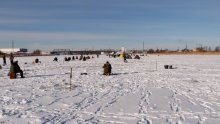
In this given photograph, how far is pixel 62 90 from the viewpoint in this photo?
16.0m

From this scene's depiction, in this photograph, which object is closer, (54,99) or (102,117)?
(102,117)

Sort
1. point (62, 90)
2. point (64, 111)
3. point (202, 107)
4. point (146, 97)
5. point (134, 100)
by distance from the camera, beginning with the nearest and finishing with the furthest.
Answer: point (64, 111), point (202, 107), point (134, 100), point (146, 97), point (62, 90)

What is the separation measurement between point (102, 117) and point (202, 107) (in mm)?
3854

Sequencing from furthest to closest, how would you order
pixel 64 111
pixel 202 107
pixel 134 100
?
1. pixel 134 100
2. pixel 202 107
3. pixel 64 111

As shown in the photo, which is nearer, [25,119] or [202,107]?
[25,119]

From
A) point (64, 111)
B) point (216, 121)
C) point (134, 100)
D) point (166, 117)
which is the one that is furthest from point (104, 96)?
point (216, 121)

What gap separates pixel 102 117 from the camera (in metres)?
9.60

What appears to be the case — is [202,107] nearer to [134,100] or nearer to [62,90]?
[134,100]

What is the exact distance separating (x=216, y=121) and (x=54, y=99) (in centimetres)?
649

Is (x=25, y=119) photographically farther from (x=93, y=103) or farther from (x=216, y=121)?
(x=216, y=121)

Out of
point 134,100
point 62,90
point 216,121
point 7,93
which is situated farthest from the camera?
point 62,90

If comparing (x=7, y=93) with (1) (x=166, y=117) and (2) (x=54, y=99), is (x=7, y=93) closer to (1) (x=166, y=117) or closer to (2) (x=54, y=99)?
(2) (x=54, y=99)

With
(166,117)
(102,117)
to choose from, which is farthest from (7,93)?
(166,117)

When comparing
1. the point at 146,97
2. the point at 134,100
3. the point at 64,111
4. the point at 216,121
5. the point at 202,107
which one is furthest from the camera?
the point at 146,97
